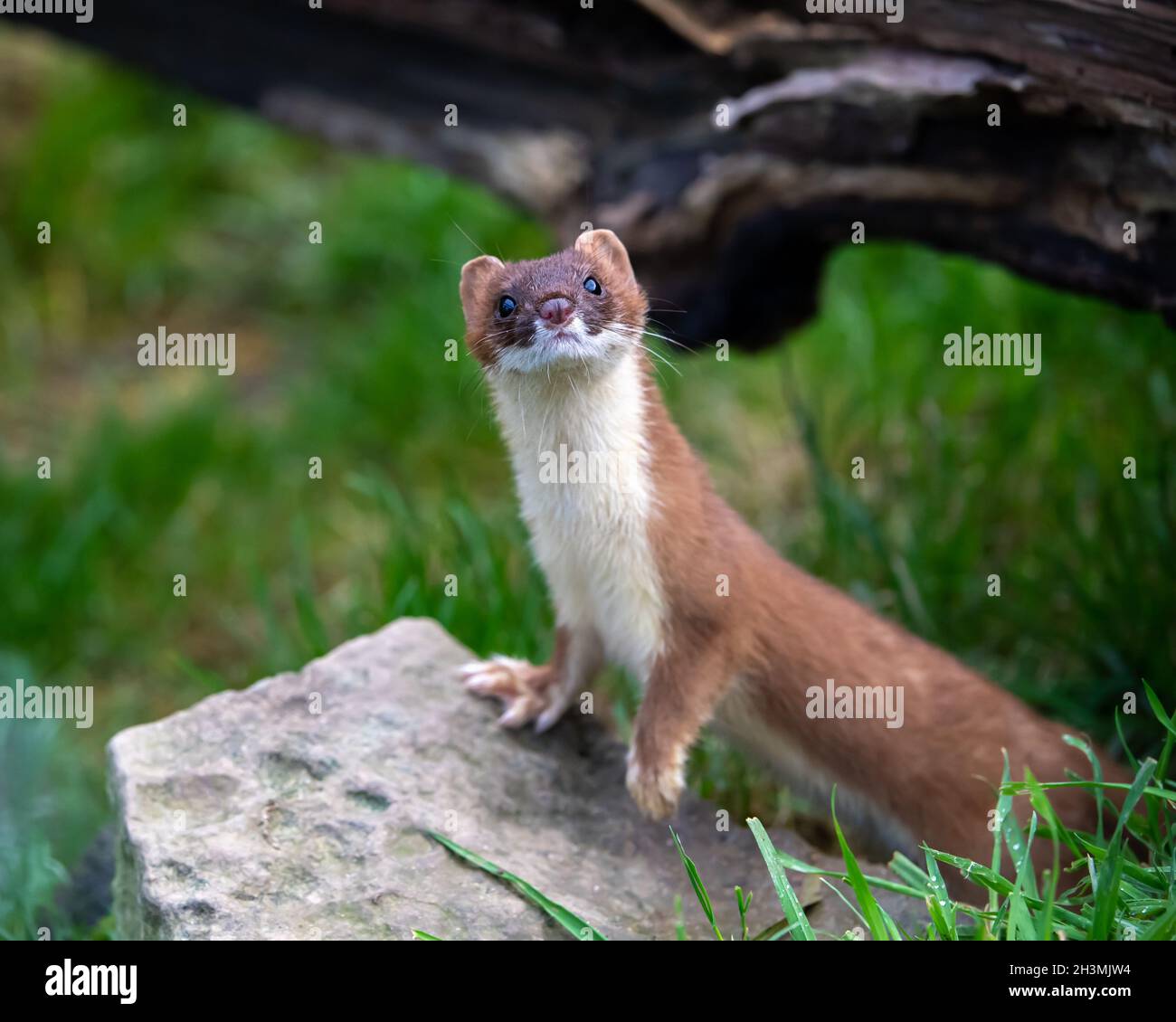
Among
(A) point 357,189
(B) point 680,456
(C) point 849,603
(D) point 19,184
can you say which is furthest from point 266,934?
(D) point 19,184

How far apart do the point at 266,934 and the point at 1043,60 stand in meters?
2.76

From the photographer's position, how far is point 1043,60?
358 centimetres

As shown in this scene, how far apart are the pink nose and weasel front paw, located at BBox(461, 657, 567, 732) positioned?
1.11 meters

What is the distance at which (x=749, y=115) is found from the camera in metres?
4.29

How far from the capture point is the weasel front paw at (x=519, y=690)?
12.8ft

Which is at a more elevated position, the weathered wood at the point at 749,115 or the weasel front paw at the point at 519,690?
the weathered wood at the point at 749,115
